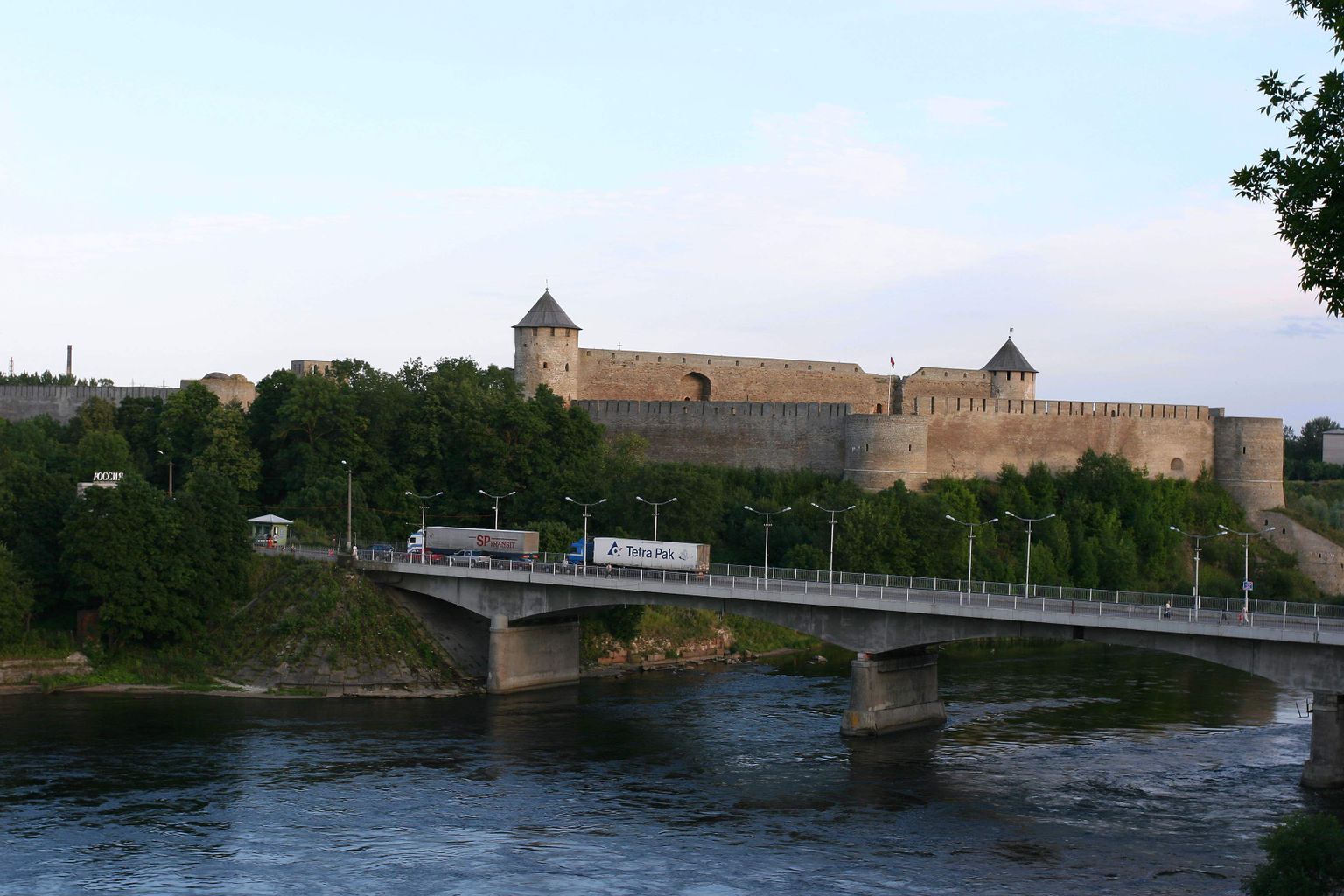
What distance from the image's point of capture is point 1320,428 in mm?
121375

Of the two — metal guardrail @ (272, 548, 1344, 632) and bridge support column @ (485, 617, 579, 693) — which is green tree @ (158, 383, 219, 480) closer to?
metal guardrail @ (272, 548, 1344, 632)

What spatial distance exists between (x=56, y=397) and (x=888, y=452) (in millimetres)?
48629

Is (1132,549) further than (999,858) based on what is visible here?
Yes

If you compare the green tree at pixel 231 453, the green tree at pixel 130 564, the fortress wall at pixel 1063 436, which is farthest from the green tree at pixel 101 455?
the fortress wall at pixel 1063 436

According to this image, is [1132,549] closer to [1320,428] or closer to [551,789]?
[551,789]

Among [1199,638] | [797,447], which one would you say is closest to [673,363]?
[797,447]

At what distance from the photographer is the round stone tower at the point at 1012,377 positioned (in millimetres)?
81000

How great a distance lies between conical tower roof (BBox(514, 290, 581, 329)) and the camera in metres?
80.4

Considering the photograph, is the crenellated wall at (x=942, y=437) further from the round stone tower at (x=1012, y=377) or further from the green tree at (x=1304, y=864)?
the green tree at (x=1304, y=864)

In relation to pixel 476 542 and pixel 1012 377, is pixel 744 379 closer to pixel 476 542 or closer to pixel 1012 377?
pixel 1012 377

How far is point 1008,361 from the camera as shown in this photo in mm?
81500

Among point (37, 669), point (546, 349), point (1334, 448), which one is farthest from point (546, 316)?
point (1334, 448)

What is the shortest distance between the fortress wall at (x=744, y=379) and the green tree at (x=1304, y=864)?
2373 inches

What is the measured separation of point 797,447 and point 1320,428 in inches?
2487
